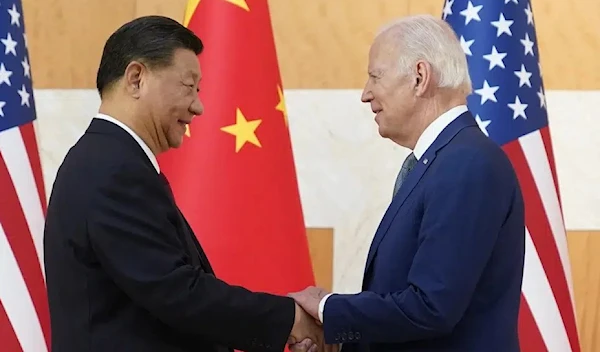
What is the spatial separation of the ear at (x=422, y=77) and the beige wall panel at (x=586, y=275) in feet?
5.11

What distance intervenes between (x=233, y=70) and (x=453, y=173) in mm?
1055

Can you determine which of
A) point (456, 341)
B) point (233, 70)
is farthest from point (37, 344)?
point (456, 341)

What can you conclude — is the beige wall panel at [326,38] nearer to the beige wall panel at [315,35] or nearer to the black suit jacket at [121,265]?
the beige wall panel at [315,35]

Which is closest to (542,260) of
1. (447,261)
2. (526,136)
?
(526,136)

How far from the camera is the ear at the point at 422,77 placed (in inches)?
62.6

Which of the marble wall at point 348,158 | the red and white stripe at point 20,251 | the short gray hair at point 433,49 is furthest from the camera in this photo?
the marble wall at point 348,158

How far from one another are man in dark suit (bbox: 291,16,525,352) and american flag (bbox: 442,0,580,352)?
74 cm

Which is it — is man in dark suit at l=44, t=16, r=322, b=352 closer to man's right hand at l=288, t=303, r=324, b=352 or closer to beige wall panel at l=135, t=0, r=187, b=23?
man's right hand at l=288, t=303, r=324, b=352

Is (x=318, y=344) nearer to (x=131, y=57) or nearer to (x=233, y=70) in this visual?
(x=131, y=57)

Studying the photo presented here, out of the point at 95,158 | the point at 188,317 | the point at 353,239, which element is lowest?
the point at 353,239

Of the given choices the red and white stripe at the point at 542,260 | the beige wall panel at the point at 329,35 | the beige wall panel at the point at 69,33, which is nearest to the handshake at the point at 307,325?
the red and white stripe at the point at 542,260

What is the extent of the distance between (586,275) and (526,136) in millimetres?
826

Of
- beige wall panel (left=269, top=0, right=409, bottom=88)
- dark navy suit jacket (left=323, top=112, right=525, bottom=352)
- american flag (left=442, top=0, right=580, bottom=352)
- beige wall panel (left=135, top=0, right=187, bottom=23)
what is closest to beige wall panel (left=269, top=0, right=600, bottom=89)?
beige wall panel (left=269, top=0, right=409, bottom=88)

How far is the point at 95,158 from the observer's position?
153cm
